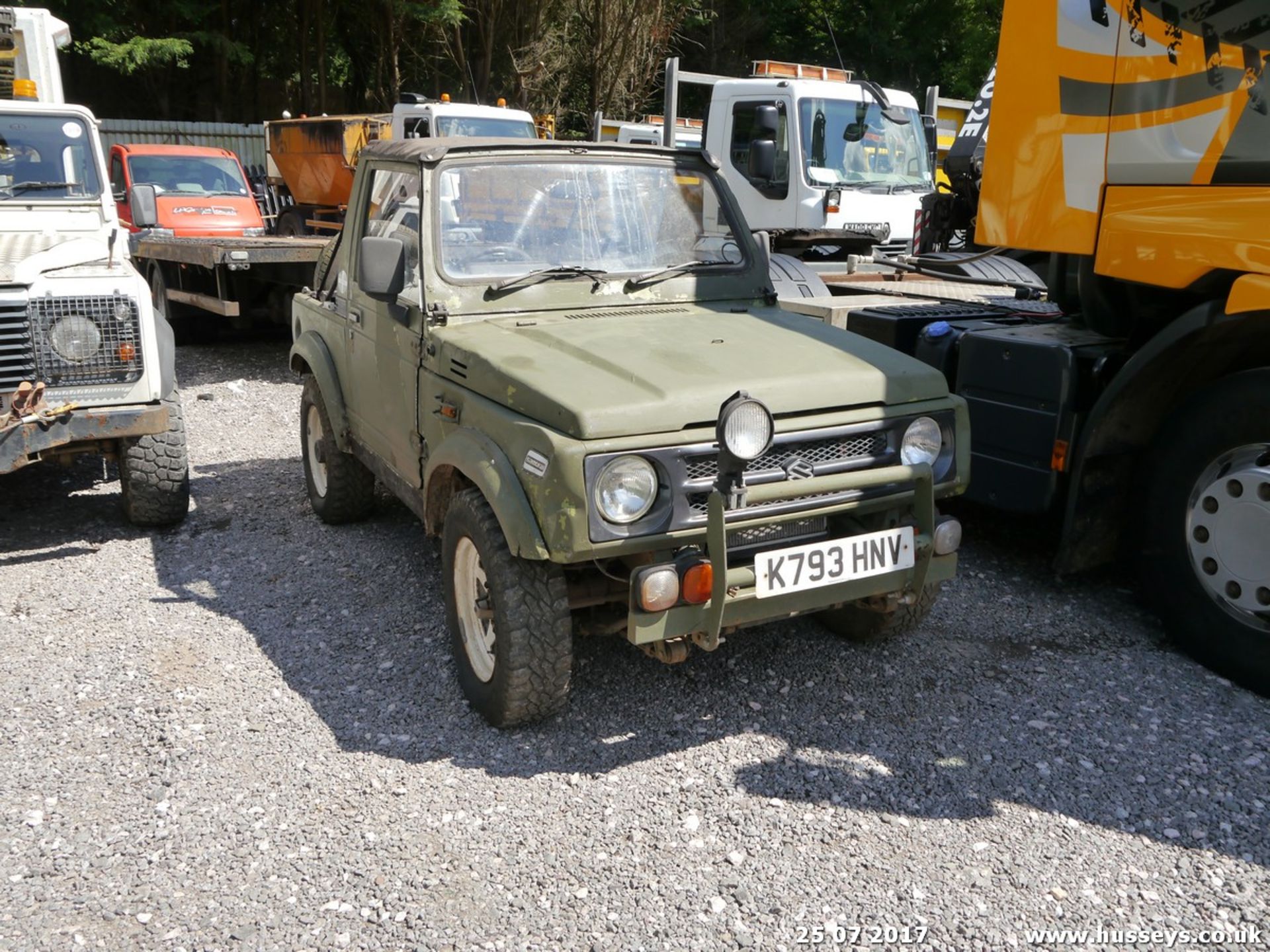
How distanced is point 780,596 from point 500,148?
2.22m

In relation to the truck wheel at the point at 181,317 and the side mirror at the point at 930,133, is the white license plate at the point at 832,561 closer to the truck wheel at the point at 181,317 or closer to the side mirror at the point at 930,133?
the truck wheel at the point at 181,317

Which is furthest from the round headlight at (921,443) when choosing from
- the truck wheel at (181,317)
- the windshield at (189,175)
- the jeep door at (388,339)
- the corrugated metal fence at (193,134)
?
the corrugated metal fence at (193,134)

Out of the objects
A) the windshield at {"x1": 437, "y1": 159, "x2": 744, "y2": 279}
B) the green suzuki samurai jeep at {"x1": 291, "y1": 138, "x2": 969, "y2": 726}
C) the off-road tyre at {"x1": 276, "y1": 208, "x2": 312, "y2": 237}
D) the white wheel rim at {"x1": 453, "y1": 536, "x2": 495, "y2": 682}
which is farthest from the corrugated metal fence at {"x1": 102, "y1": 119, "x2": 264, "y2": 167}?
the white wheel rim at {"x1": 453, "y1": 536, "x2": 495, "y2": 682}

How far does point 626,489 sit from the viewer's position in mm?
3256

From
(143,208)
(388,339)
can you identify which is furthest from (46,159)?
(388,339)

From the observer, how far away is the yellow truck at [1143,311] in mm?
3869

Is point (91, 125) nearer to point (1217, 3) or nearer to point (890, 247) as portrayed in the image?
point (1217, 3)

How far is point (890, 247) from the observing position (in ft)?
39.8

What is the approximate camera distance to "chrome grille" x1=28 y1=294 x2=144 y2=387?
5.13 metres

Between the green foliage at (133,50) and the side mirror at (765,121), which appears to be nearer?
the side mirror at (765,121)

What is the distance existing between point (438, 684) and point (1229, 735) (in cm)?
285

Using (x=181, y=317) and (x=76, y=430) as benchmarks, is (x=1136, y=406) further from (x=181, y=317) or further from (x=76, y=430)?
(x=181, y=317)

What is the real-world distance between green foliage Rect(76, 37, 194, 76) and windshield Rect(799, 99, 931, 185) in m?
15.1

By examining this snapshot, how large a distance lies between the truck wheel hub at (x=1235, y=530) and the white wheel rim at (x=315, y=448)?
13.9ft
